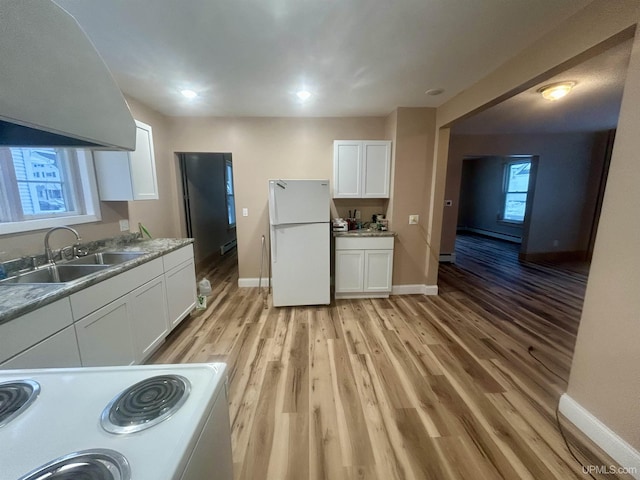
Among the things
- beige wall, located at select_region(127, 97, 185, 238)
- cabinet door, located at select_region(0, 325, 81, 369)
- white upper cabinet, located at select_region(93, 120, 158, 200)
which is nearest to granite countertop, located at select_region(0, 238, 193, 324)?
cabinet door, located at select_region(0, 325, 81, 369)

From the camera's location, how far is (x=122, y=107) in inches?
39.9

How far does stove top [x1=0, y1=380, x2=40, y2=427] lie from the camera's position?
60cm

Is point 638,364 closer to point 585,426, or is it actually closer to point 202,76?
point 585,426

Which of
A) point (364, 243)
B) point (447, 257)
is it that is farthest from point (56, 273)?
point (447, 257)

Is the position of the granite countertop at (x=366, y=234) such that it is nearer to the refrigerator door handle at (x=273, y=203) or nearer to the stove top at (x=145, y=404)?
the refrigerator door handle at (x=273, y=203)

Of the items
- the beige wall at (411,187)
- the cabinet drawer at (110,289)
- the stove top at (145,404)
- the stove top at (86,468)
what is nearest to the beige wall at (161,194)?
the cabinet drawer at (110,289)

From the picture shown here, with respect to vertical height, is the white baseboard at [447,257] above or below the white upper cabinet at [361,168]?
below

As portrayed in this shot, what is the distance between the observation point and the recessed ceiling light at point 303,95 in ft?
8.68

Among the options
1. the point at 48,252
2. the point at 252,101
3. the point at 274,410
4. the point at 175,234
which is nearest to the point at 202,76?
the point at 252,101

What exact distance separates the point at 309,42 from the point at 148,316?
2.51 meters

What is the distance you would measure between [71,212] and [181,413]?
8.55ft

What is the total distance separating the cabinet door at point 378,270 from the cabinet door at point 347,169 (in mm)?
867

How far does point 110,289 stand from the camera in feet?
5.41

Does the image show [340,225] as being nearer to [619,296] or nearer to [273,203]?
[273,203]
